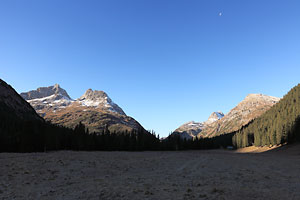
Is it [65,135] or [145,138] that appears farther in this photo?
[145,138]

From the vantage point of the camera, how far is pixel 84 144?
9725 centimetres

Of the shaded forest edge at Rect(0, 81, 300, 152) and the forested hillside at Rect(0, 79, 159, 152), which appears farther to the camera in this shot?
the shaded forest edge at Rect(0, 81, 300, 152)

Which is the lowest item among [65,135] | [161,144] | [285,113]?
[161,144]

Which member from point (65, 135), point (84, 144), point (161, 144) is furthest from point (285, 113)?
point (65, 135)

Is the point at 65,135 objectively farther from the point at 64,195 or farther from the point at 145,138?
the point at 64,195

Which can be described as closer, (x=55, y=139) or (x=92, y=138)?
(x=55, y=139)

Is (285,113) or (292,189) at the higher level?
(285,113)

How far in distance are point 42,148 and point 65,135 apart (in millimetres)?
22863

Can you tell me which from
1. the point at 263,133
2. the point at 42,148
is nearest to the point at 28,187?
the point at 42,148

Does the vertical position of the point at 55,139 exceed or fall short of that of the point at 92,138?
it exceeds it

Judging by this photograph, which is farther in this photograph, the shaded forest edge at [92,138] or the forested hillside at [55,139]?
the shaded forest edge at [92,138]

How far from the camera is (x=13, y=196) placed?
14.8 metres

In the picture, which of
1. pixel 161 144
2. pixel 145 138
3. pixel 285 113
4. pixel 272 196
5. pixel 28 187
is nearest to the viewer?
pixel 272 196

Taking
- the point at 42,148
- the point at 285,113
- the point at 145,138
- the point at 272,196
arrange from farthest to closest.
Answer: the point at 145,138 → the point at 285,113 → the point at 42,148 → the point at 272,196
